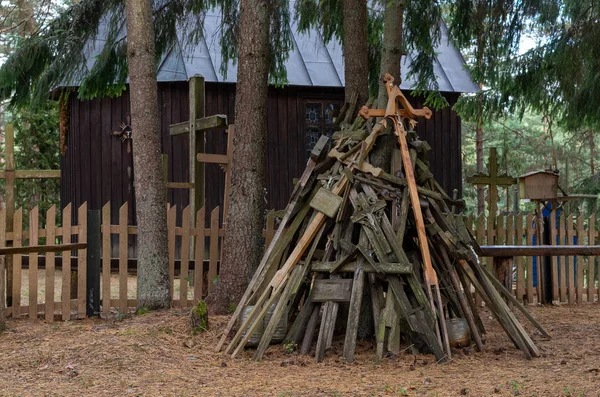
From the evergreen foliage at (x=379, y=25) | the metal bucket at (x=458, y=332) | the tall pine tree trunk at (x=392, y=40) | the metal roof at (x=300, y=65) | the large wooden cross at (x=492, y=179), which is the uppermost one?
the metal roof at (x=300, y=65)

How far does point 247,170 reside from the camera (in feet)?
27.9

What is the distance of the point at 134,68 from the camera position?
880 cm

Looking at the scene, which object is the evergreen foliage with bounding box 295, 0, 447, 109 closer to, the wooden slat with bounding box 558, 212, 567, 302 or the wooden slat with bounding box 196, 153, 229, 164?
the wooden slat with bounding box 196, 153, 229, 164

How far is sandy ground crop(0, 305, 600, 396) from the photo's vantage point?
18.4 ft

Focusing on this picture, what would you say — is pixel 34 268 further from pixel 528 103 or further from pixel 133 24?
pixel 528 103

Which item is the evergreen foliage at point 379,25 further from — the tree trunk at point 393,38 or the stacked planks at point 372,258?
the stacked planks at point 372,258

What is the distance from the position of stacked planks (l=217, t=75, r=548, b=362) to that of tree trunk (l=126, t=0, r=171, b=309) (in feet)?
5.96

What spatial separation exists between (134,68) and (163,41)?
6.60 ft

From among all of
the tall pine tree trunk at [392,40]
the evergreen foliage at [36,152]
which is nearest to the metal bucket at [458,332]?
the tall pine tree trunk at [392,40]

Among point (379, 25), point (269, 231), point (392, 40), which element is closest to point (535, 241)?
point (379, 25)

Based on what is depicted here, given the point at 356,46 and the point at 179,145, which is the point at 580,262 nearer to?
the point at 356,46

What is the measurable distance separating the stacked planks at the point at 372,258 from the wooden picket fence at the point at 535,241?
11.3ft

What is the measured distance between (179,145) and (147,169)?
7323 millimetres

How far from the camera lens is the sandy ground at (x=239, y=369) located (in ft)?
18.4
